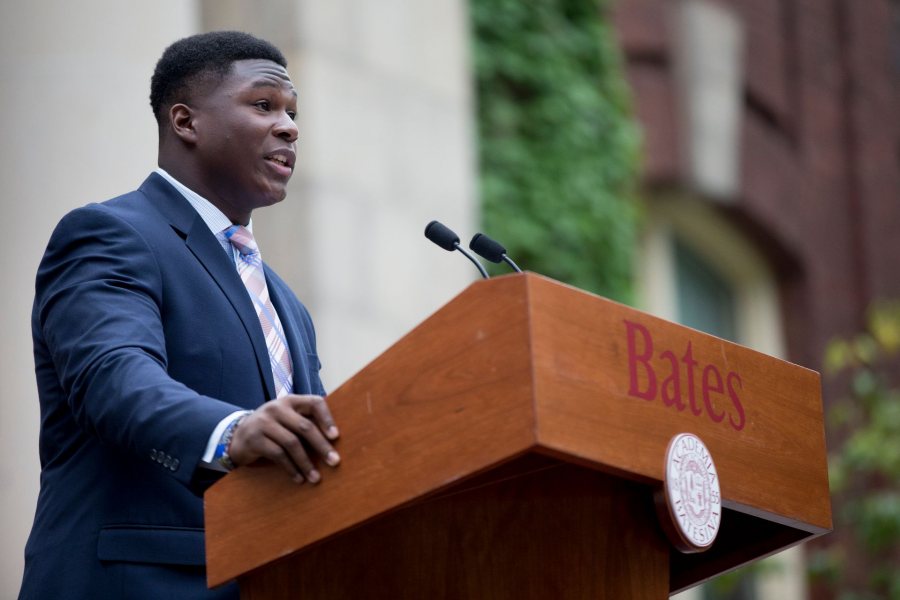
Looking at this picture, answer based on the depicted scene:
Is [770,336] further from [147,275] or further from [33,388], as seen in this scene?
[147,275]

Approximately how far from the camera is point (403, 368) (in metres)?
2.44

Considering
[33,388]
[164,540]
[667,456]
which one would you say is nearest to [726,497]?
[667,456]

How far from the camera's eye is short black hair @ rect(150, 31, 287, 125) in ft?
10.7

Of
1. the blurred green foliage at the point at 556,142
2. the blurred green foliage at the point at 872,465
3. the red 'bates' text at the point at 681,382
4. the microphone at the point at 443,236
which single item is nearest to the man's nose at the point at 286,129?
the microphone at the point at 443,236

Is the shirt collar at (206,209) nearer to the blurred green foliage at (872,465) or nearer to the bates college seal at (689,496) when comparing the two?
the bates college seal at (689,496)

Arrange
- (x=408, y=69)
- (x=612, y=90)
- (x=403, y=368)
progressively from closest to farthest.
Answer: (x=403, y=368) < (x=408, y=69) < (x=612, y=90)

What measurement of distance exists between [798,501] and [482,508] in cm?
57

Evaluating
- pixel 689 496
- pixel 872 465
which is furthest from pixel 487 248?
pixel 872 465

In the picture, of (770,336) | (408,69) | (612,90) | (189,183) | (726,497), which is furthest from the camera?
(770,336)

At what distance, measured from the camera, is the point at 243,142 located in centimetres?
317

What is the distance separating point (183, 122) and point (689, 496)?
1280mm

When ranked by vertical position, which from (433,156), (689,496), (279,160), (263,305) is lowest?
(689,496)

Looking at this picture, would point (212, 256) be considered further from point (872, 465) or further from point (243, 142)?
point (872, 465)

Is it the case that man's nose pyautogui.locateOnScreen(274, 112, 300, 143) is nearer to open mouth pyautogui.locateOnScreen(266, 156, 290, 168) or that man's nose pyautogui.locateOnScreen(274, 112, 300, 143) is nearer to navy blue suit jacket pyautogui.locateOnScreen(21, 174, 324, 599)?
open mouth pyautogui.locateOnScreen(266, 156, 290, 168)
